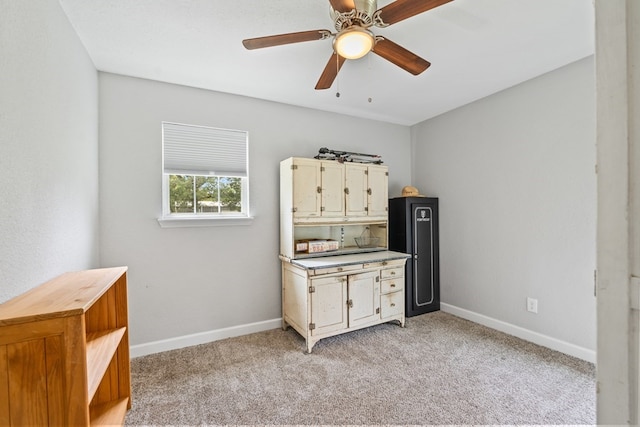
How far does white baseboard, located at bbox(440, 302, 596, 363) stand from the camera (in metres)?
2.36

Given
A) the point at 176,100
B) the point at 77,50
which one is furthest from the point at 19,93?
the point at 176,100

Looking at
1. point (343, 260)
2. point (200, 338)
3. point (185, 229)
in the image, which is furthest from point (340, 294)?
point (185, 229)

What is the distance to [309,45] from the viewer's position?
2.08 metres

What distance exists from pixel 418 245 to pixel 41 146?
3395mm

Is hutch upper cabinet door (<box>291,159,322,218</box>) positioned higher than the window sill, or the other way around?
hutch upper cabinet door (<box>291,159,322,218</box>)

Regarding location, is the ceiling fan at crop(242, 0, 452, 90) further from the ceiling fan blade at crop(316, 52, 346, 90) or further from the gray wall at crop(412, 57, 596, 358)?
the gray wall at crop(412, 57, 596, 358)

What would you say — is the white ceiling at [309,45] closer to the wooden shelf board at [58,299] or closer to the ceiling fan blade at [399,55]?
the ceiling fan blade at [399,55]

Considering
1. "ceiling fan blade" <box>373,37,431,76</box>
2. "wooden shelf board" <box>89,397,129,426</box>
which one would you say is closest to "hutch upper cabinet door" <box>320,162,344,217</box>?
"ceiling fan blade" <box>373,37,431,76</box>

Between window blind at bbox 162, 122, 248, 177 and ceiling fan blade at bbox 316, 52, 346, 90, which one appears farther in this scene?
window blind at bbox 162, 122, 248, 177

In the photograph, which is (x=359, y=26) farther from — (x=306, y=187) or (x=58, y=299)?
(x=58, y=299)

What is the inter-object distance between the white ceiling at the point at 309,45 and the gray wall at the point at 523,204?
0.30 metres

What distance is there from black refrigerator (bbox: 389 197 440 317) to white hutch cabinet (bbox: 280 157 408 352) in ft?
0.79

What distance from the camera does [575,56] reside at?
228 cm

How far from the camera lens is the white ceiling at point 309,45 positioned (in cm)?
172
